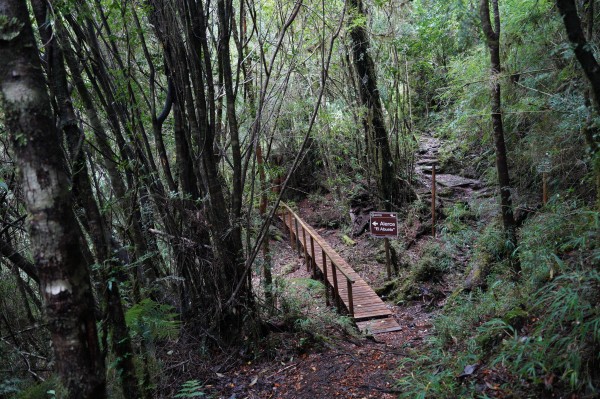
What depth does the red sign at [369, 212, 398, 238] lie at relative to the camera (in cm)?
775

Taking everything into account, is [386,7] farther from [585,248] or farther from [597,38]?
[585,248]

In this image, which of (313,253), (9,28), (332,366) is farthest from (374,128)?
(9,28)

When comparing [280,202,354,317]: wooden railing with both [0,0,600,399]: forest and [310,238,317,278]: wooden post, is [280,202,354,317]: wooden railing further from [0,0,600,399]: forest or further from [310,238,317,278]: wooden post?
[0,0,600,399]: forest

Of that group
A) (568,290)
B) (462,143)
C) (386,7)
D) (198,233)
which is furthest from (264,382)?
(386,7)

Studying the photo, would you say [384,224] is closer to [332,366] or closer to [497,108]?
[497,108]

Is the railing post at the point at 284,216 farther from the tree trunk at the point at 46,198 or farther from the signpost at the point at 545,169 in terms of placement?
the tree trunk at the point at 46,198

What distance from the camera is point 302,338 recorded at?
488 cm

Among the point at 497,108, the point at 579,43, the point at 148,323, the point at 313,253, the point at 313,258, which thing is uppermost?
the point at 579,43

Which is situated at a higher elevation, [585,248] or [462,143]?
[462,143]

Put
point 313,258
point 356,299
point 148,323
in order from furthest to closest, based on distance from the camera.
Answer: point 313,258
point 356,299
point 148,323

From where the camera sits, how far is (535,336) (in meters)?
2.98

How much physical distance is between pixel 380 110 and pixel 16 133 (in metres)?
10.1

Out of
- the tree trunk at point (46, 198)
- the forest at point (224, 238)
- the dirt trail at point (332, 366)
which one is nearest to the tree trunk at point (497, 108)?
the forest at point (224, 238)

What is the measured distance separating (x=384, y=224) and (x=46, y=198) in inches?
266
